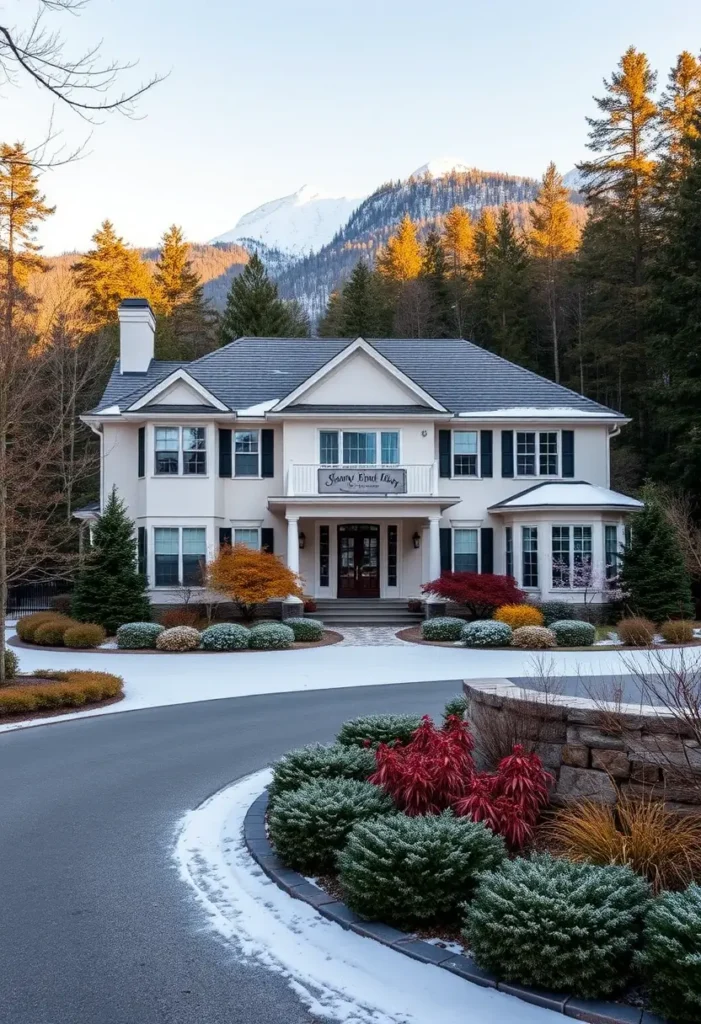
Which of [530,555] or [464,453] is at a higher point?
[464,453]

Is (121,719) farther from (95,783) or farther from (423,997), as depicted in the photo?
(423,997)

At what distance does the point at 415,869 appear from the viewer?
5098 millimetres

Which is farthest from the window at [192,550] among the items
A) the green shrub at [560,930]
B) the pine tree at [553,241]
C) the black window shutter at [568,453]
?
the pine tree at [553,241]

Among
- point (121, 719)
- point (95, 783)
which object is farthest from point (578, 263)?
point (95, 783)

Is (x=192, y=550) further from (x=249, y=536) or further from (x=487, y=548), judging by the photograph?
(x=487, y=548)

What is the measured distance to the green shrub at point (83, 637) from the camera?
67.8 feet

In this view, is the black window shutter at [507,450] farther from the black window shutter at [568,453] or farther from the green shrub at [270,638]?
the green shrub at [270,638]

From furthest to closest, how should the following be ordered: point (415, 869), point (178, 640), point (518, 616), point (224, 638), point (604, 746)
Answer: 1. point (518, 616)
2. point (224, 638)
3. point (178, 640)
4. point (604, 746)
5. point (415, 869)

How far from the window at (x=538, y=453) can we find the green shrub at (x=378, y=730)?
19.3 m

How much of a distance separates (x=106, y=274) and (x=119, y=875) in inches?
1864

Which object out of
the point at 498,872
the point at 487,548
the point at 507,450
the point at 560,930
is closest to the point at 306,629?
the point at 487,548

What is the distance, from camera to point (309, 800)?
6.28 meters

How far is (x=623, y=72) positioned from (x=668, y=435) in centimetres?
1853

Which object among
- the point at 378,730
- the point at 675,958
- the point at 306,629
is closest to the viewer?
the point at 675,958
